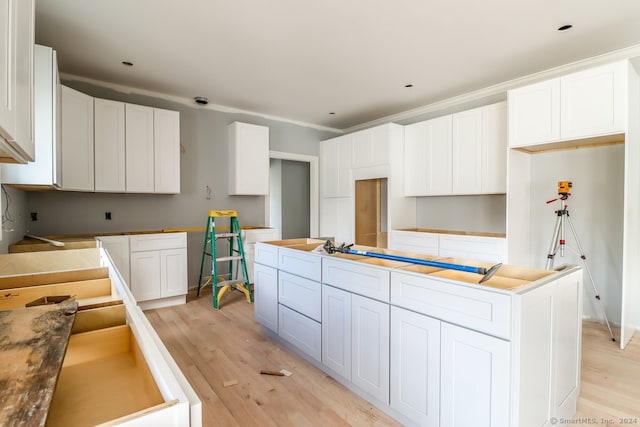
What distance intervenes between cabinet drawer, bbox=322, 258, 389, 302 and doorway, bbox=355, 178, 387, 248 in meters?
2.56

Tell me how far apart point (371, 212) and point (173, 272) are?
9.44ft

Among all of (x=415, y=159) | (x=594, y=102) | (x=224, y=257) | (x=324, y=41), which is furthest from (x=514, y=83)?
(x=224, y=257)

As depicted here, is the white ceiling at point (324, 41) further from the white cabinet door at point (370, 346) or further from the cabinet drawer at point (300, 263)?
the white cabinet door at point (370, 346)

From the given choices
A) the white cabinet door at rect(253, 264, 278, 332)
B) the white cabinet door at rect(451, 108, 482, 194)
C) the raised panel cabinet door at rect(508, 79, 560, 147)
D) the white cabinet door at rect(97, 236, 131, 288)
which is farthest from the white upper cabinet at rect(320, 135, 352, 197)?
the white cabinet door at rect(97, 236, 131, 288)

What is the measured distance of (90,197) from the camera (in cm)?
375

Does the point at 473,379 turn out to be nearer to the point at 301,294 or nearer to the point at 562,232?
the point at 301,294

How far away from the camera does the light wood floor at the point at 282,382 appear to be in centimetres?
187

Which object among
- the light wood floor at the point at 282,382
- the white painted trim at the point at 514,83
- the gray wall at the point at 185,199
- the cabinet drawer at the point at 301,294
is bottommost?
the light wood floor at the point at 282,382

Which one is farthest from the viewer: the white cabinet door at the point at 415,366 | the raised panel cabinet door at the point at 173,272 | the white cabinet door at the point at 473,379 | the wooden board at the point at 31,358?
the raised panel cabinet door at the point at 173,272

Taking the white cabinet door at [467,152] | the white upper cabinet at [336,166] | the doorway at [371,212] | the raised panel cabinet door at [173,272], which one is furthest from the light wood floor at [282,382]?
the white upper cabinet at [336,166]

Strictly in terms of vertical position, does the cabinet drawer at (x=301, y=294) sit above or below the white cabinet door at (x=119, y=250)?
below

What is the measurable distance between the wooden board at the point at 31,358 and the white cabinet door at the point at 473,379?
4.91 feet

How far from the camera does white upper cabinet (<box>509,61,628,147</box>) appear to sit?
2633 millimetres

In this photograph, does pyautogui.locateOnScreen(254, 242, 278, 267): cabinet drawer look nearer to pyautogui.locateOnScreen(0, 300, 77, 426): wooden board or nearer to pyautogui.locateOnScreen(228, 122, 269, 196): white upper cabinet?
pyautogui.locateOnScreen(0, 300, 77, 426): wooden board
